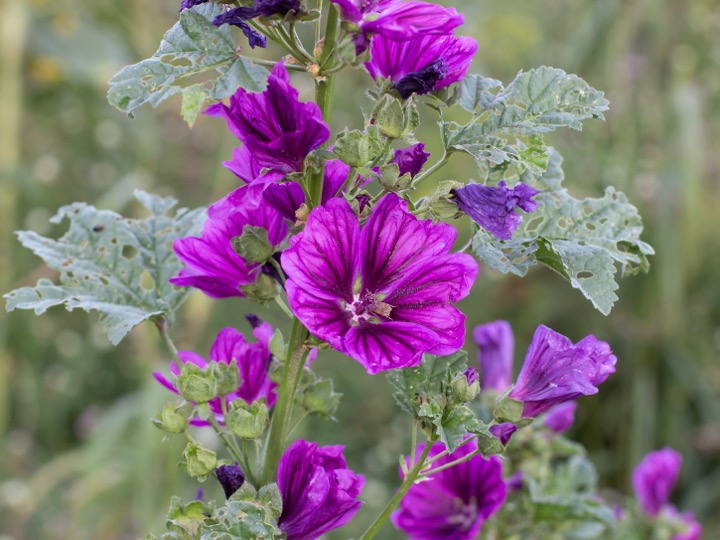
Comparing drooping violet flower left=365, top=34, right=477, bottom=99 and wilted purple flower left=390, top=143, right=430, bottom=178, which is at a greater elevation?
drooping violet flower left=365, top=34, right=477, bottom=99

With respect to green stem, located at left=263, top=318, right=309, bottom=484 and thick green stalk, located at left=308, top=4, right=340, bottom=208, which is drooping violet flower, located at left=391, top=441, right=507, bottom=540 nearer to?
green stem, located at left=263, top=318, right=309, bottom=484

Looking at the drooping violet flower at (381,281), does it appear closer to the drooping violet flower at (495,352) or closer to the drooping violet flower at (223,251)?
the drooping violet flower at (223,251)

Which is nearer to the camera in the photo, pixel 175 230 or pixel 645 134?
pixel 175 230

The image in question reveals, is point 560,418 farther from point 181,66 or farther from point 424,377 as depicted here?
point 181,66

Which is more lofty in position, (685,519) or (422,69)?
(422,69)

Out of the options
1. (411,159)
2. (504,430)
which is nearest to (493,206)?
(411,159)

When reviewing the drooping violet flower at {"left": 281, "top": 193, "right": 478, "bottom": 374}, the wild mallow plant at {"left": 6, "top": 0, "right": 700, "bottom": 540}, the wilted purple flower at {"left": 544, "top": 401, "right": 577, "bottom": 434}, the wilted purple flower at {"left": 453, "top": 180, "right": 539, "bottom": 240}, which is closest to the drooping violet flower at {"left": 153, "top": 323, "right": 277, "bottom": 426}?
the wild mallow plant at {"left": 6, "top": 0, "right": 700, "bottom": 540}

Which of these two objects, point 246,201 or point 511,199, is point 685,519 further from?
point 246,201

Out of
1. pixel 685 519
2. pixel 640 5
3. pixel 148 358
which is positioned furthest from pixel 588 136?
pixel 685 519
